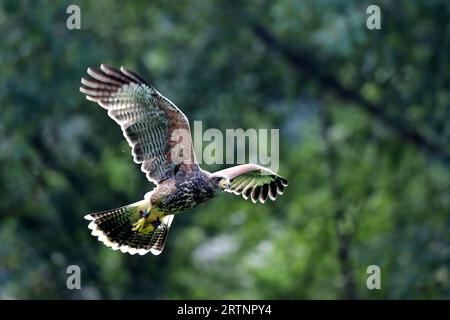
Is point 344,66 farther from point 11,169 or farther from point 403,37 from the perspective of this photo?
point 11,169

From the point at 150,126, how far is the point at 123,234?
0.98 m

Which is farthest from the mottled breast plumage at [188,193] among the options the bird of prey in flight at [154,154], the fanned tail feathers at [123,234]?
the fanned tail feathers at [123,234]

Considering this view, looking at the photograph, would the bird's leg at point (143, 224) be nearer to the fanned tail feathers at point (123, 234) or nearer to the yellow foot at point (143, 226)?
the yellow foot at point (143, 226)

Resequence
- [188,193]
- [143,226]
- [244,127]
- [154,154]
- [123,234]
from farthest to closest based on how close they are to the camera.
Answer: [244,127] → [123,234] → [143,226] → [154,154] → [188,193]

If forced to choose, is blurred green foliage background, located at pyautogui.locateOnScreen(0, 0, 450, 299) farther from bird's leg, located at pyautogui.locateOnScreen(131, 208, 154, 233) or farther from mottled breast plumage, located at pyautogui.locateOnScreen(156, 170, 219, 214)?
mottled breast plumage, located at pyautogui.locateOnScreen(156, 170, 219, 214)

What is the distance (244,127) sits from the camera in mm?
19422

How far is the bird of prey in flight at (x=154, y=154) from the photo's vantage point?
29.4ft

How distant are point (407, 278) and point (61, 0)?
643 centimetres

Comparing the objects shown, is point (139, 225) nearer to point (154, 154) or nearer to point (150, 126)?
point (154, 154)

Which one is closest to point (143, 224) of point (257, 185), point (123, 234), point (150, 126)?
point (123, 234)

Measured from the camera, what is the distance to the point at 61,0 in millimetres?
18734

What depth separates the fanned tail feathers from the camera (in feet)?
31.6

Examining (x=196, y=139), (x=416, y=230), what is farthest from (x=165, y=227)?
(x=416, y=230)

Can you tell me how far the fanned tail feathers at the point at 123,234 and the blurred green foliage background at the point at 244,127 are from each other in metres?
8.31
